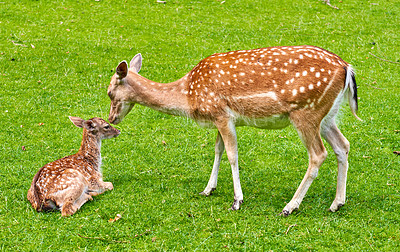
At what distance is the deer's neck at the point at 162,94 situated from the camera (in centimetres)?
623

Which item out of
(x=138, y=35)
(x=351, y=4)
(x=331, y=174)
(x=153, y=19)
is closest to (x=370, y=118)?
(x=331, y=174)

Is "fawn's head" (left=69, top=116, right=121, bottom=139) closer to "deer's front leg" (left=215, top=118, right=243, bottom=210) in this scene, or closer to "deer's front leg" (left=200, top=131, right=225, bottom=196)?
"deer's front leg" (left=200, top=131, right=225, bottom=196)

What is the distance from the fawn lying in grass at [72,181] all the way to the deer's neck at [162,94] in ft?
2.76

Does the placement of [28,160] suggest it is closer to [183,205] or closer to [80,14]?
[183,205]

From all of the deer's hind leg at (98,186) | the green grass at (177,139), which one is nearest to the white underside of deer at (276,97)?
the green grass at (177,139)

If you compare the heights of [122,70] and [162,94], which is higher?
[122,70]

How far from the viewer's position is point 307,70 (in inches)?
212

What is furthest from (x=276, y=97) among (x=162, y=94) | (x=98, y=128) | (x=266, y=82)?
(x=98, y=128)

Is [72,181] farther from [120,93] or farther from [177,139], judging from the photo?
[177,139]

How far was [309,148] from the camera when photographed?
5523 mm

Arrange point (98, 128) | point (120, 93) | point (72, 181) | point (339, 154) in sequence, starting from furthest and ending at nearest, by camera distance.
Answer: point (98, 128), point (120, 93), point (339, 154), point (72, 181)

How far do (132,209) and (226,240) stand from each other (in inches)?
52.3

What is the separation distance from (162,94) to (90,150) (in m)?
1.33

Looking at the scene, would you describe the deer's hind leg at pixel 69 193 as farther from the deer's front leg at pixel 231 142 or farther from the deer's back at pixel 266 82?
the deer's front leg at pixel 231 142
